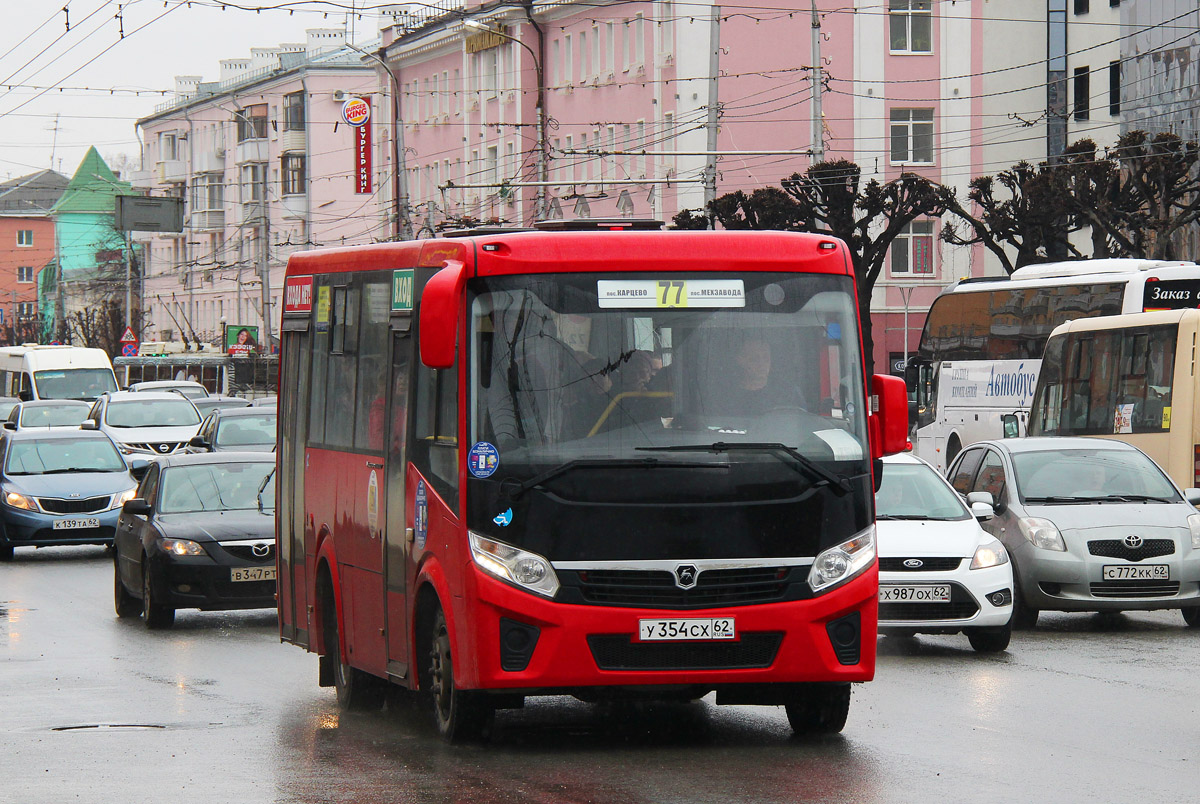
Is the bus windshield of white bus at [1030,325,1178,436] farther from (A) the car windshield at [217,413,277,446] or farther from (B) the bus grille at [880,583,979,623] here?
(A) the car windshield at [217,413,277,446]

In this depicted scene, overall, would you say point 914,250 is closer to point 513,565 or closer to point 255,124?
point 255,124

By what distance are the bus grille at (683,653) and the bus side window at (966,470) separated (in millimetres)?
9591

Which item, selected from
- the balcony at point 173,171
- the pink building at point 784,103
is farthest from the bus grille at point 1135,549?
the balcony at point 173,171

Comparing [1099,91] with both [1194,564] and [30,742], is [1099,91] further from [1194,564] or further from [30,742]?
[30,742]

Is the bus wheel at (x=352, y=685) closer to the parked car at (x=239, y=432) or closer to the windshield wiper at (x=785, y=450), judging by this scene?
the windshield wiper at (x=785, y=450)

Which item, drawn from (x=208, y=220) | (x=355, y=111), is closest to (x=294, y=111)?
(x=208, y=220)

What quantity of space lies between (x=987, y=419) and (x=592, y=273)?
1094 inches

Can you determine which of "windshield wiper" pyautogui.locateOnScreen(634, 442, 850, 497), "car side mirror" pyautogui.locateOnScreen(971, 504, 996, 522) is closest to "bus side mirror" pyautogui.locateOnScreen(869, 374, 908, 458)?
"windshield wiper" pyautogui.locateOnScreen(634, 442, 850, 497)

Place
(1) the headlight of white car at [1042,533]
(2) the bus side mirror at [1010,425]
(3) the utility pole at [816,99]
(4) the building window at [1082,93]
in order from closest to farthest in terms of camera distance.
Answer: (1) the headlight of white car at [1042,533], (2) the bus side mirror at [1010,425], (3) the utility pole at [816,99], (4) the building window at [1082,93]

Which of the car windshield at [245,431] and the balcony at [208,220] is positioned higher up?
the balcony at [208,220]

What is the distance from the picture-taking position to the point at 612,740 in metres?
10.4

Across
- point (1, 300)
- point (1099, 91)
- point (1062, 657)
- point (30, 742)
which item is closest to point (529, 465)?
point (30, 742)

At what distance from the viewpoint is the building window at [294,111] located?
103312 mm

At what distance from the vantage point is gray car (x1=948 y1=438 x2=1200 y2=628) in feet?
55.2
